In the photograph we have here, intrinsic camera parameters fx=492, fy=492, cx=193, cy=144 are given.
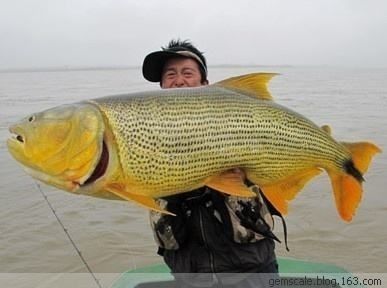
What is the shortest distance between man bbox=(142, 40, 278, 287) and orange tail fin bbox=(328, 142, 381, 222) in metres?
0.56

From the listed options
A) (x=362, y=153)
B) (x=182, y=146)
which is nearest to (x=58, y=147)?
(x=182, y=146)

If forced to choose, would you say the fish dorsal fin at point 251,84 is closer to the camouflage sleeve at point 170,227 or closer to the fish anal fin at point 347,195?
the fish anal fin at point 347,195

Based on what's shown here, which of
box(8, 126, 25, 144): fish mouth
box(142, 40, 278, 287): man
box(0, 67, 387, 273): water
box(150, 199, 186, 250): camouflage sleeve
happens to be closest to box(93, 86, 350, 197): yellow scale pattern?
box(8, 126, 25, 144): fish mouth

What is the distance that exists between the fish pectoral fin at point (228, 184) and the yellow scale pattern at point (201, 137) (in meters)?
0.04

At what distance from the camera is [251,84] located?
9.14ft

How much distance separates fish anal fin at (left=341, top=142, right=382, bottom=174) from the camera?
2.98 m

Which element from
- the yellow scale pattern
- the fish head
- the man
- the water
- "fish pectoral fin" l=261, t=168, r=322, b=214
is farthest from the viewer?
the water

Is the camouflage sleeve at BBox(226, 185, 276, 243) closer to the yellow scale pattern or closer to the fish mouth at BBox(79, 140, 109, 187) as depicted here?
the yellow scale pattern

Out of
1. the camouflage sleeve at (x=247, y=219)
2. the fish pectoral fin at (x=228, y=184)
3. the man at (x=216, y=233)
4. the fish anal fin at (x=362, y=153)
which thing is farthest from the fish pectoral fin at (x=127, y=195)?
the fish anal fin at (x=362, y=153)

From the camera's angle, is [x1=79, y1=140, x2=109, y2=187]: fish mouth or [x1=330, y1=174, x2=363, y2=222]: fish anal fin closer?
[x1=79, y1=140, x2=109, y2=187]: fish mouth

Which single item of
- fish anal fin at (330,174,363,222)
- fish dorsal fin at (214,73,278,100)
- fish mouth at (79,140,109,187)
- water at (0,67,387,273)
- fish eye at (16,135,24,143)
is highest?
fish dorsal fin at (214,73,278,100)

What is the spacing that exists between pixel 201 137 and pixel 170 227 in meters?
1.12

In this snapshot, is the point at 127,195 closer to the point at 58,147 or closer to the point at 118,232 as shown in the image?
the point at 58,147

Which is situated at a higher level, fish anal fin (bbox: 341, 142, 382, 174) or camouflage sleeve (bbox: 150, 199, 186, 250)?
fish anal fin (bbox: 341, 142, 382, 174)
